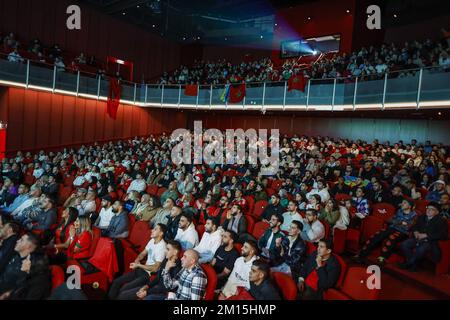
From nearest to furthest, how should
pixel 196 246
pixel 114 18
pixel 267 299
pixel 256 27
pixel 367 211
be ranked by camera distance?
pixel 267 299, pixel 196 246, pixel 367 211, pixel 114 18, pixel 256 27

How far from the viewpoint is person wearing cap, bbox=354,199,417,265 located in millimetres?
4191

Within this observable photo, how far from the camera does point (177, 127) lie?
1888cm

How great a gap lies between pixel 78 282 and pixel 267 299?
5.00 ft

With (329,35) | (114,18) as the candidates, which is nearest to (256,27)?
(329,35)

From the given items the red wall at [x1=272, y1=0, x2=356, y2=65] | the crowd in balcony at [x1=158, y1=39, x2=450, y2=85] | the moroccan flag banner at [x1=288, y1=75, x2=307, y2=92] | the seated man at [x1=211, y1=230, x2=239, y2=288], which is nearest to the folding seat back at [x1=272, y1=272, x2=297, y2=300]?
the seated man at [x1=211, y1=230, x2=239, y2=288]

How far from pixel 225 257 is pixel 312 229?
3.88ft

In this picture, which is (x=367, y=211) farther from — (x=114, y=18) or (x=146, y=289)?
(x=114, y=18)

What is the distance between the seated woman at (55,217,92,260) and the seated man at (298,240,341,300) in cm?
214

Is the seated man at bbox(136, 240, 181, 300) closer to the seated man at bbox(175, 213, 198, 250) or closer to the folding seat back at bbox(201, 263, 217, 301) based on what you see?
the folding seat back at bbox(201, 263, 217, 301)

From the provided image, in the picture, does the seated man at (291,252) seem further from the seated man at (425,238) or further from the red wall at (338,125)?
the red wall at (338,125)

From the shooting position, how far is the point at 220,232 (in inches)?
148

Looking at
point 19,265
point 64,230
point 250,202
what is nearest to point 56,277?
point 19,265

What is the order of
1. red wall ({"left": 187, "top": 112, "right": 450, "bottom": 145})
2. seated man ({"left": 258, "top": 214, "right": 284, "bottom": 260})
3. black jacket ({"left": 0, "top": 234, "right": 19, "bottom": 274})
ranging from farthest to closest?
red wall ({"left": 187, "top": 112, "right": 450, "bottom": 145}) < seated man ({"left": 258, "top": 214, "right": 284, "bottom": 260}) < black jacket ({"left": 0, "top": 234, "right": 19, "bottom": 274})

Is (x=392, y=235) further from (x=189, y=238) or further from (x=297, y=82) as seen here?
(x=297, y=82)
